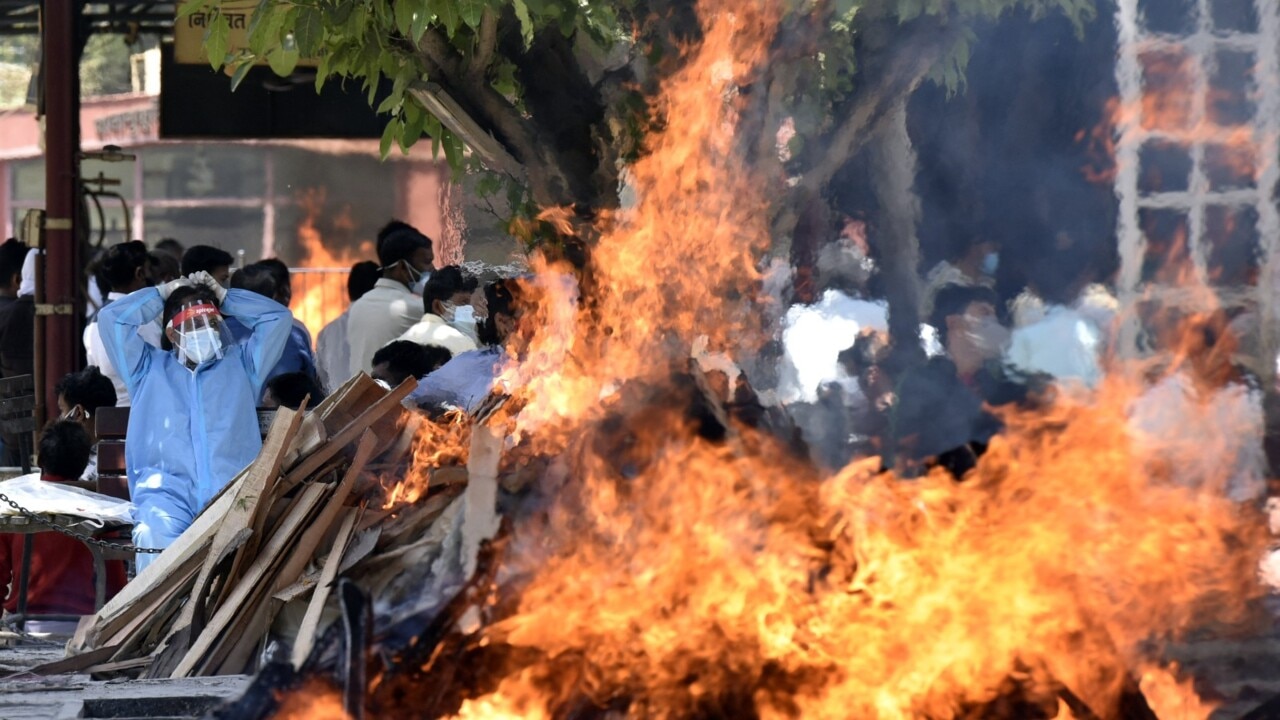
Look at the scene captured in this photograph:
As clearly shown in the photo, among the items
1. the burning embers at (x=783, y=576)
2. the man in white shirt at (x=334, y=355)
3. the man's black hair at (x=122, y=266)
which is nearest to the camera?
the burning embers at (x=783, y=576)

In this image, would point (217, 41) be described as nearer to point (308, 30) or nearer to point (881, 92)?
point (308, 30)

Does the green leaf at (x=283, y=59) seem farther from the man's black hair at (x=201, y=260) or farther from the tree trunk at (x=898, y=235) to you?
the man's black hair at (x=201, y=260)

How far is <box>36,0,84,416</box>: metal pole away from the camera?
10.6 meters

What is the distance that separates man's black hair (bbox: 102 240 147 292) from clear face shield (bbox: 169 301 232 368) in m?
2.38

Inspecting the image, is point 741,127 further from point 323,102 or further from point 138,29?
point 138,29

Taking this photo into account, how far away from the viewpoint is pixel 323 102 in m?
12.1

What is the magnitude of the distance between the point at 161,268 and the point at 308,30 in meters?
4.52

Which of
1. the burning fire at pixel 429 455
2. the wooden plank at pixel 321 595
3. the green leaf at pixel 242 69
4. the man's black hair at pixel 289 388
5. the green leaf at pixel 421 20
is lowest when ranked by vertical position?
the wooden plank at pixel 321 595

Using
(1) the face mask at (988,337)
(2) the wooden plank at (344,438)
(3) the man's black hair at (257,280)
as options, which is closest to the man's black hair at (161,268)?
(3) the man's black hair at (257,280)

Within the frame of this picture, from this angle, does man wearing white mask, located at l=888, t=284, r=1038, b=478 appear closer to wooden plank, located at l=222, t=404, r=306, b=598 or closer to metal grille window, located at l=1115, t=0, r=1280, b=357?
metal grille window, located at l=1115, t=0, r=1280, b=357

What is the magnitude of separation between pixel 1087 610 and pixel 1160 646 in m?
0.82

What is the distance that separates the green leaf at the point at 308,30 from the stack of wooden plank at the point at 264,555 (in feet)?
3.70

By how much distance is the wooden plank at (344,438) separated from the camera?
208 inches

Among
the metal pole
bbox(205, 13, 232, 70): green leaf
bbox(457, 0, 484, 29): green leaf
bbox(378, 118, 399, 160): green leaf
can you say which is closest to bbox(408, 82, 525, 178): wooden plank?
bbox(378, 118, 399, 160): green leaf
